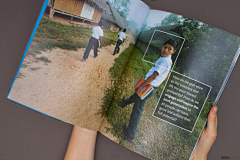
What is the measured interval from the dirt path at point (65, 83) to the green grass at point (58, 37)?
0.02m

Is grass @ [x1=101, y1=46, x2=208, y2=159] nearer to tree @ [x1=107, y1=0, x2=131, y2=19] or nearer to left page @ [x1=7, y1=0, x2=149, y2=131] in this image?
left page @ [x1=7, y1=0, x2=149, y2=131]

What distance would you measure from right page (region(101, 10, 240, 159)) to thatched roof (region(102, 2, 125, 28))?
0.11 m

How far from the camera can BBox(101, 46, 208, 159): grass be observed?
0.57 meters

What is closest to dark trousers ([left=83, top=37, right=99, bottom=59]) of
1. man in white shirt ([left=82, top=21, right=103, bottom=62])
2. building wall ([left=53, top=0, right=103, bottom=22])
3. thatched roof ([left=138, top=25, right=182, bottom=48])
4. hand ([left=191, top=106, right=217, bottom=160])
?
man in white shirt ([left=82, top=21, right=103, bottom=62])

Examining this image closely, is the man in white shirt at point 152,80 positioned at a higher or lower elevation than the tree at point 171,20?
lower

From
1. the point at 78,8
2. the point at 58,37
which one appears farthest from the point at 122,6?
the point at 58,37

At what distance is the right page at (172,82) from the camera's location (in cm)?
54

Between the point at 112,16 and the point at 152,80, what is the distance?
308 mm

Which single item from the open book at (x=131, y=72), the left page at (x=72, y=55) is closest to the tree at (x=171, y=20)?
the open book at (x=131, y=72)

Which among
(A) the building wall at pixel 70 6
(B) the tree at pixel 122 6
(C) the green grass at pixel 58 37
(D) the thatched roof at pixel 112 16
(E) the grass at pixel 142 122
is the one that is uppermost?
(B) the tree at pixel 122 6

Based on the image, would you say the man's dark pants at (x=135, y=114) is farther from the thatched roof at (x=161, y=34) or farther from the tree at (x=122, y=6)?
the tree at (x=122, y=6)

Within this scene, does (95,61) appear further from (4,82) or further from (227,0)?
(227,0)

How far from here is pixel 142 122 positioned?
596 millimetres

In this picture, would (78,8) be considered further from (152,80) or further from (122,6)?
(152,80)
